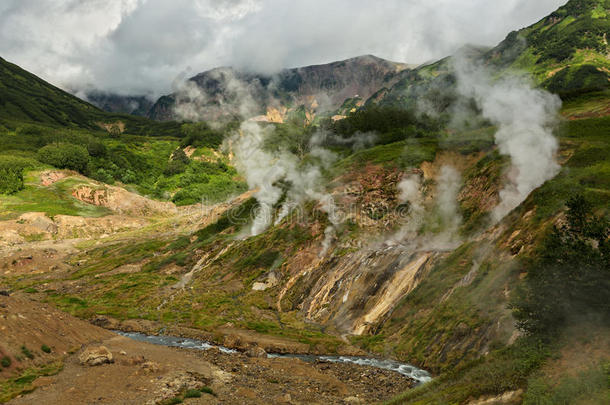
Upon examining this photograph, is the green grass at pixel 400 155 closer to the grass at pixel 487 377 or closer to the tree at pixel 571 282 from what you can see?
the tree at pixel 571 282

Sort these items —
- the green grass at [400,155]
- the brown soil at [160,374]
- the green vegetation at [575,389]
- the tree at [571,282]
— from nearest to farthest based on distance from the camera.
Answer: the green vegetation at [575,389]
the tree at [571,282]
the brown soil at [160,374]
the green grass at [400,155]

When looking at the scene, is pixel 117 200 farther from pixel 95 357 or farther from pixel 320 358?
pixel 320 358

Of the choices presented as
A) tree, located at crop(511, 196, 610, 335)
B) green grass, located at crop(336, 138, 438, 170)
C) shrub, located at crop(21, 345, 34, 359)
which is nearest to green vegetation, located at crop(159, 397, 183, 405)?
shrub, located at crop(21, 345, 34, 359)

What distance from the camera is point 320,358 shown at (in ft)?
125

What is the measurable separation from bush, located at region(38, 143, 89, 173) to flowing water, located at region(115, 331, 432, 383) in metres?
129

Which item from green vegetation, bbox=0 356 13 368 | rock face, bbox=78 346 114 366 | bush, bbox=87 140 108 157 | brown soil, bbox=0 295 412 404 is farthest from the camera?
bush, bbox=87 140 108 157

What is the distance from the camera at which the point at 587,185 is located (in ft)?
113

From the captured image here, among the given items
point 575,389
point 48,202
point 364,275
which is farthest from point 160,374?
point 48,202

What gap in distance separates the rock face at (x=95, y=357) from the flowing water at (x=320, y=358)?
1230 centimetres

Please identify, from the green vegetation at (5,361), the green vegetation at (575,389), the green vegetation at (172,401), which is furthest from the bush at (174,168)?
the green vegetation at (575,389)

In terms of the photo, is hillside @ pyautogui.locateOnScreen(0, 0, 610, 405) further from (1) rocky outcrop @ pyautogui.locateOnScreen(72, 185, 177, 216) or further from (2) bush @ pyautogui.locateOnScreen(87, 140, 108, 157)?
(2) bush @ pyautogui.locateOnScreen(87, 140, 108, 157)

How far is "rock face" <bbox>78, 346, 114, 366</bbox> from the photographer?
100 ft

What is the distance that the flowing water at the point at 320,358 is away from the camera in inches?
1251

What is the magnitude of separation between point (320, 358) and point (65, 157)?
155m
